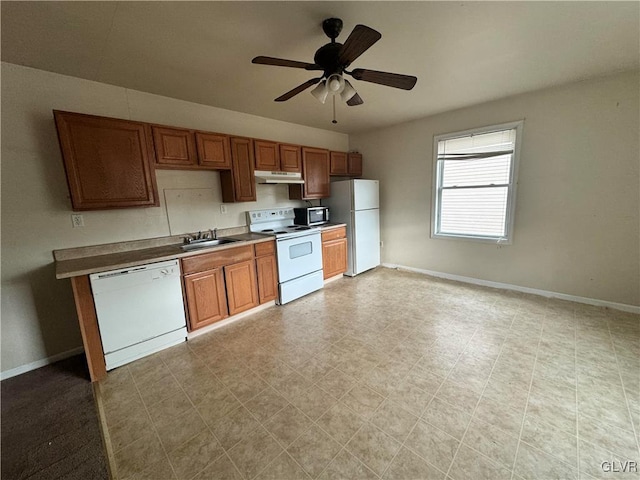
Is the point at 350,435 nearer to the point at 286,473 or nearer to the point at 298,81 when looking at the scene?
the point at 286,473

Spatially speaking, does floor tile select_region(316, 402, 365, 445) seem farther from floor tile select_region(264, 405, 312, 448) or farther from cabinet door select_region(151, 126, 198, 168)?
cabinet door select_region(151, 126, 198, 168)

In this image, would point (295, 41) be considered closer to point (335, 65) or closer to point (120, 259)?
point (335, 65)

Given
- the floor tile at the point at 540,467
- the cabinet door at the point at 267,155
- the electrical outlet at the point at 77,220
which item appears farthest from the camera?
the cabinet door at the point at 267,155

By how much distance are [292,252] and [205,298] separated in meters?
1.20

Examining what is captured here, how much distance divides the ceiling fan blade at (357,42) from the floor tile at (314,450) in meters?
2.23

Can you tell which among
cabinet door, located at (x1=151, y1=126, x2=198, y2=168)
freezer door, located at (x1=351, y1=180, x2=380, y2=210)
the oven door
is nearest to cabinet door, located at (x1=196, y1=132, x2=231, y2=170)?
cabinet door, located at (x1=151, y1=126, x2=198, y2=168)

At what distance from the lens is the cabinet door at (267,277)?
3.12 m

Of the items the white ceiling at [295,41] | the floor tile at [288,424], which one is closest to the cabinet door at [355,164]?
the white ceiling at [295,41]

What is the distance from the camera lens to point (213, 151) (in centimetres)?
290

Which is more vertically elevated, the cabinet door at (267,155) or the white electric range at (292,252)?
the cabinet door at (267,155)

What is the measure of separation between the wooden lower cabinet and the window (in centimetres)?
149

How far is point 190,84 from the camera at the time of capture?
8.25ft

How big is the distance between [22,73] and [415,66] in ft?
10.8

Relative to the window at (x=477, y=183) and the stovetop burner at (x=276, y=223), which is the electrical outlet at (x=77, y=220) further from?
the window at (x=477, y=183)
